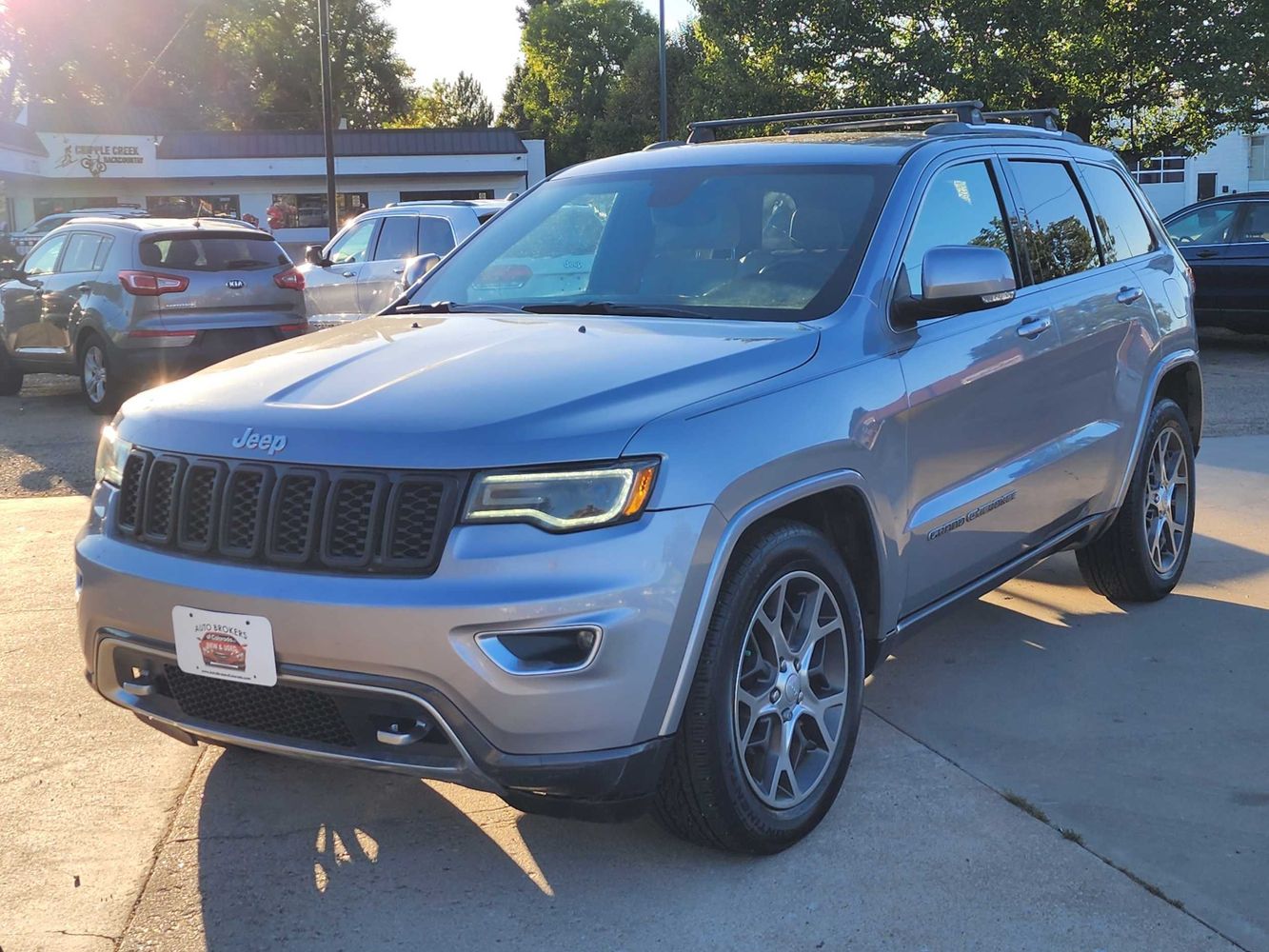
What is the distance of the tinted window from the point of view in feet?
37.4

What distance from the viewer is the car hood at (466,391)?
2916mm

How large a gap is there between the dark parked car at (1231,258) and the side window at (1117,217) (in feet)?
30.6

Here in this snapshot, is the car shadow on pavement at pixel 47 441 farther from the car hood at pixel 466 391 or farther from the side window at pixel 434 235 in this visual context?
the car hood at pixel 466 391

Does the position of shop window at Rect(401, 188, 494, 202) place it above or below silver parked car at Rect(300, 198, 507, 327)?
above

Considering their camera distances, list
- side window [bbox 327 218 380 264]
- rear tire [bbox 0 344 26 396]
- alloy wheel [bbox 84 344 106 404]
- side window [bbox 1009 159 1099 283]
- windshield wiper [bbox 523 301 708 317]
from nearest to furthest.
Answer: windshield wiper [bbox 523 301 708 317] < side window [bbox 1009 159 1099 283] < alloy wheel [bbox 84 344 106 404] < rear tire [bbox 0 344 26 396] < side window [bbox 327 218 380 264]

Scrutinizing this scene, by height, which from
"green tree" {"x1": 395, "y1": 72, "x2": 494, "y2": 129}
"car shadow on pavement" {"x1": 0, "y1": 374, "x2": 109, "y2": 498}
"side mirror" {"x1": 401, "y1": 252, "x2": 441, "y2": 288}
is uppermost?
"green tree" {"x1": 395, "y1": 72, "x2": 494, "y2": 129}

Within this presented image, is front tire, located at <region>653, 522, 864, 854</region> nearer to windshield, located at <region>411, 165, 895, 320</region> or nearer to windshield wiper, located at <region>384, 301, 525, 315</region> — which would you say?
windshield, located at <region>411, 165, 895, 320</region>

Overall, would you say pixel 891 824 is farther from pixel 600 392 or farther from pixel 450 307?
pixel 450 307

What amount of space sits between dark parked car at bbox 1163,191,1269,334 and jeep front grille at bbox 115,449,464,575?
13.2 meters

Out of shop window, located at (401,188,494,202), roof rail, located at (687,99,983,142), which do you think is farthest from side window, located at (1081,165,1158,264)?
shop window, located at (401,188,494,202)

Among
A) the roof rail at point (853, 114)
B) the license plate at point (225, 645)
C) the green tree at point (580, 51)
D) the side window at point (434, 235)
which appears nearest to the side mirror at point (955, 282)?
the roof rail at point (853, 114)

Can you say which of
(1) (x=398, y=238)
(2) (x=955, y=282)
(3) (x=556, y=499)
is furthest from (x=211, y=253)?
(3) (x=556, y=499)

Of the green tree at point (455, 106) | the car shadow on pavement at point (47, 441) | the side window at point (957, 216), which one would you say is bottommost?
the car shadow on pavement at point (47, 441)

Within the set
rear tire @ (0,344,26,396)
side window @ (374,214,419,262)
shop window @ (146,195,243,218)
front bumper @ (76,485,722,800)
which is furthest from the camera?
shop window @ (146,195,243,218)
